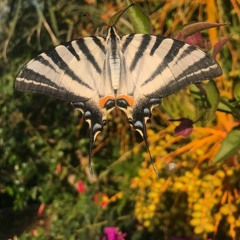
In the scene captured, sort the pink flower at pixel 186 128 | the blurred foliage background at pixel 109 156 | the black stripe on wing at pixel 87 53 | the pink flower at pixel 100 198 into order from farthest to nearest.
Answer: the pink flower at pixel 100 198, the blurred foliage background at pixel 109 156, the pink flower at pixel 186 128, the black stripe on wing at pixel 87 53

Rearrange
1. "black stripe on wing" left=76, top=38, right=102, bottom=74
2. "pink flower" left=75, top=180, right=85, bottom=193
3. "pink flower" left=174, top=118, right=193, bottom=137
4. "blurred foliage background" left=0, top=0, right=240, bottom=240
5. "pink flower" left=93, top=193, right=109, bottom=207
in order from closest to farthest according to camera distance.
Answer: "black stripe on wing" left=76, top=38, right=102, bottom=74, "pink flower" left=174, top=118, right=193, bottom=137, "blurred foliage background" left=0, top=0, right=240, bottom=240, "pink flower" left=93, top=193, right=109, bottom=207, "pink flower" left=75, top=180, right=85, bottom=193

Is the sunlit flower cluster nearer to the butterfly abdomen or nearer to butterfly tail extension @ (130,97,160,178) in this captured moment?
butterfly tail extension @ (130,97,160,178)

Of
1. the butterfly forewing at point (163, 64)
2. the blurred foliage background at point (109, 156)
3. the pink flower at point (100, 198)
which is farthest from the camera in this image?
the pink flower at point (100, 198)

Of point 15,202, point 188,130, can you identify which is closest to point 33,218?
point 15,202

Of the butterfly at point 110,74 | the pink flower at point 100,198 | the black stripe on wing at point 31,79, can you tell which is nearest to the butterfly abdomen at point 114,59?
the butterfly at point 110,74

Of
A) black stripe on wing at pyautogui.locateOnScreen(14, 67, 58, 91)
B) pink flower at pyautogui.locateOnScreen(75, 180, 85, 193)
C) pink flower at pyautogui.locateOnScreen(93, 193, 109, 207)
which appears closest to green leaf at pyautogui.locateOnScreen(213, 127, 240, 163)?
black stripe on wing at pyautogui.locateOnScreen(14, 67, 58, 91)

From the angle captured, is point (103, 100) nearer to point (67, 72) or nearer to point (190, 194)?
point (67, 72)

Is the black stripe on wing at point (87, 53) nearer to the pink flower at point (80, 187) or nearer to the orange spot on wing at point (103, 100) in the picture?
the orange spot on wing at point (103, 100)
